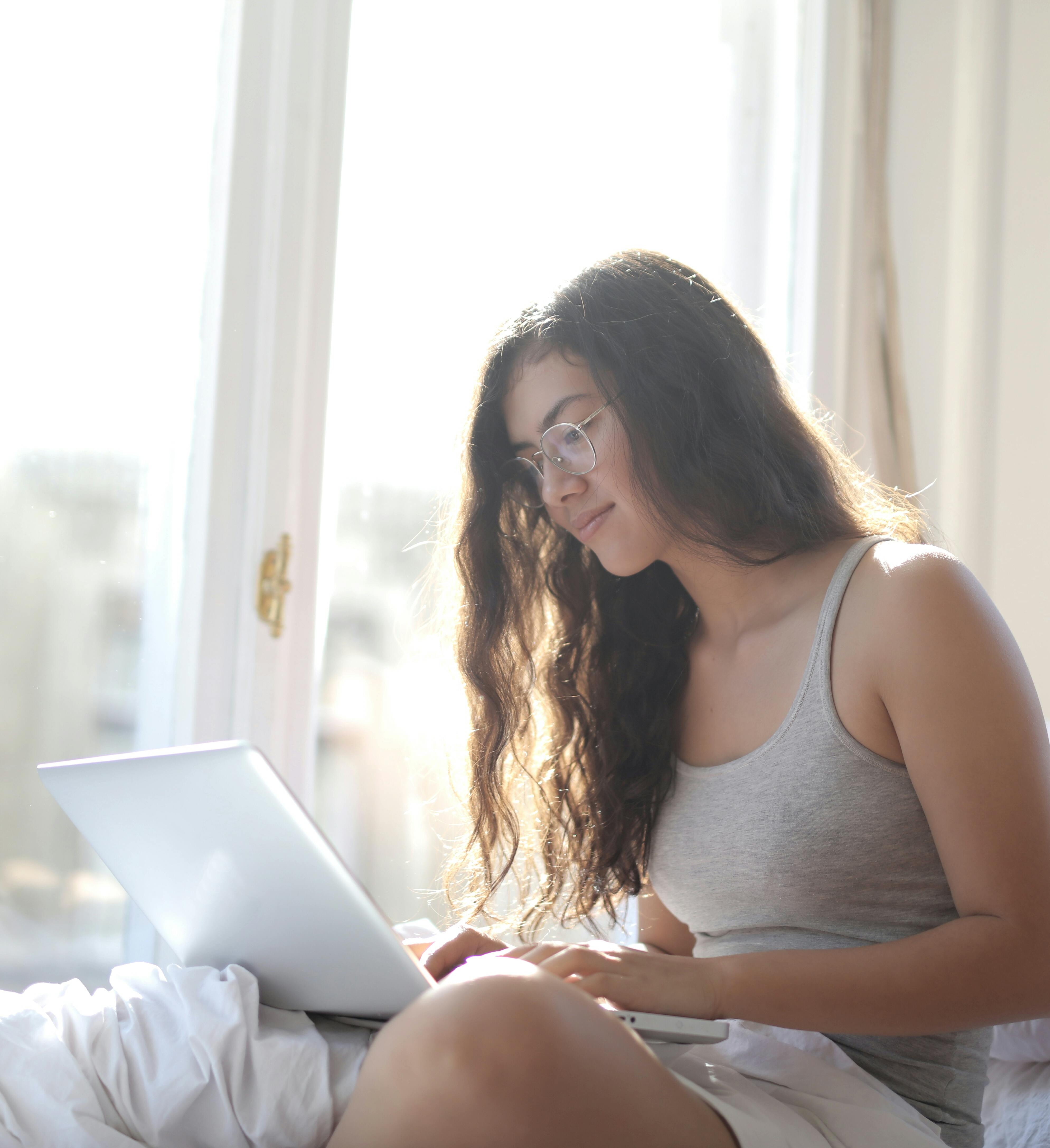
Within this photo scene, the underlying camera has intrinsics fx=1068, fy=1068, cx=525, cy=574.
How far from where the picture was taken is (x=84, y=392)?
5.20 ft

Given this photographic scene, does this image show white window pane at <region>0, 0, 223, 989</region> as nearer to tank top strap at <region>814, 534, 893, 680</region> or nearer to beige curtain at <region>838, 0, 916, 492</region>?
tank top strap at <region>814, 534, 893, 680</region>

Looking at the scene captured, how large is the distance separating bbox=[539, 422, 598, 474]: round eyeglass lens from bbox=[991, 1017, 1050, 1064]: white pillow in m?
0.77

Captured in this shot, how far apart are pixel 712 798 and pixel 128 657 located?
3.06ft

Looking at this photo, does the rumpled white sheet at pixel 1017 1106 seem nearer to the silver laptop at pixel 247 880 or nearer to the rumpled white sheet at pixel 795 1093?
the rumpled white sheet at pixel 795 1093

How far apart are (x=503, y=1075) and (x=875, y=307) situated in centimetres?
199

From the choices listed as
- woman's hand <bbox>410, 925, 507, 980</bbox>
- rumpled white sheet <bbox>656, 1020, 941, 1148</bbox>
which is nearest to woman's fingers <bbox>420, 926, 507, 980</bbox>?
woman's hand <bbox>410, 925, 507, 980</bbox>

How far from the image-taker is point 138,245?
1653mm

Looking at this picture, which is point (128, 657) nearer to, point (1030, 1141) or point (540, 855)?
point (540, 855)

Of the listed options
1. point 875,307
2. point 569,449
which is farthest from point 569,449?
point 875,307

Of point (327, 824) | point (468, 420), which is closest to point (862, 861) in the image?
point (468, 420)

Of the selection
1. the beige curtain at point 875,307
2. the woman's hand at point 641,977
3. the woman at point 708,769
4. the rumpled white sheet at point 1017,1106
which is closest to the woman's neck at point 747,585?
the woman at point 708,769

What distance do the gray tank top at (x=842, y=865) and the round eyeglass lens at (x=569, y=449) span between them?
0.32m

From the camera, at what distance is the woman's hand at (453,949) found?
104 cm

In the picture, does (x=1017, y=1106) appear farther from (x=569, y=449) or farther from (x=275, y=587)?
(x=275, y=587)
